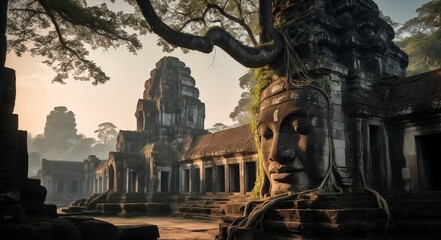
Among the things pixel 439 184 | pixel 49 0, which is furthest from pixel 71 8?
pixel 439 184

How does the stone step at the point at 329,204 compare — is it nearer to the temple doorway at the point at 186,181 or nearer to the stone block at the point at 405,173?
the stone block at the point at 405,173

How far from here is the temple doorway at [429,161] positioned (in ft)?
Result: 25.9

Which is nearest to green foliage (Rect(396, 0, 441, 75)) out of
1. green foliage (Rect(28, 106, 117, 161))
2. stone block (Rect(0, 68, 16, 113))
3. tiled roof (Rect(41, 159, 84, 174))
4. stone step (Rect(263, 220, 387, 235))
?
stone step (Rect(263, 220, 387, 235))

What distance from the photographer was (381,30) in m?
9.95

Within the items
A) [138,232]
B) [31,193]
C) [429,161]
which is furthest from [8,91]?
[429,161]

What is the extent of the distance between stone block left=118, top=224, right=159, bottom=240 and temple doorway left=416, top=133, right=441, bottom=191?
5915 millimetres

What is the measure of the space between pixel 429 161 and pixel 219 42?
5.81 m

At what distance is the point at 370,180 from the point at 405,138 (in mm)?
1294

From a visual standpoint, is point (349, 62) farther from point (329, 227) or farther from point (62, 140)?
point (62, 140)

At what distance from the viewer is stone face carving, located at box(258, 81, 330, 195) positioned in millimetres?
7863

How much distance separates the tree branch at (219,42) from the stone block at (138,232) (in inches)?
150

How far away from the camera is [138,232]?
19.4ft

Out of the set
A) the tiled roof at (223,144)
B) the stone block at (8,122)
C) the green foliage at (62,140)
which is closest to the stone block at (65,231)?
the stone block at (8,122)

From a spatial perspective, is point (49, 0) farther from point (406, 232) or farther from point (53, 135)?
point (53, 135)
